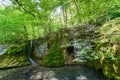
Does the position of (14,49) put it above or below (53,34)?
below

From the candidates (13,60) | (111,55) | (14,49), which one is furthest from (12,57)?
(111,55)

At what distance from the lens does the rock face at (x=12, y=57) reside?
409 inches

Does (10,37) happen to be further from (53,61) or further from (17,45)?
(53,61)

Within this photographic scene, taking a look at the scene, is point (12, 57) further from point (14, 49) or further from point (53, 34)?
point (53, 34)

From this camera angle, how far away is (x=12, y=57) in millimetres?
11031

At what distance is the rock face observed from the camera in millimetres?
10383

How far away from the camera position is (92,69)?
298 inches

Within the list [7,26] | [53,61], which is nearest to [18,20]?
[7,26]

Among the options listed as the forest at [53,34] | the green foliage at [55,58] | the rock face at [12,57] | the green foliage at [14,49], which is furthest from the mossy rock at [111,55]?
the green foliage at [14,49]

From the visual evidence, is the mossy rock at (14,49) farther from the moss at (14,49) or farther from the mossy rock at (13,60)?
the mossy rock at (13,60)

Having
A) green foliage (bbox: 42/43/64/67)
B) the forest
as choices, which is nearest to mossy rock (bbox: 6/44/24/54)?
the forest

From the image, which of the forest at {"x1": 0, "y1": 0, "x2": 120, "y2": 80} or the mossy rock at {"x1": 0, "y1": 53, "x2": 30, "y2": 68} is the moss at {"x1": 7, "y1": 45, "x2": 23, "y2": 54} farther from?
the mossy rock at {"x1": 0, "y1": 53, "x2": 30, "y2": 68}

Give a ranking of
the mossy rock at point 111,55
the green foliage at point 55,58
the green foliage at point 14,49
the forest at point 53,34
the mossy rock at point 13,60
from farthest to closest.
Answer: the green foliage at point 14,49, the mossy rock at point 13,60, the green foliage at point 55,58, the forest at point 53,34, the mossy rock at point 111,55

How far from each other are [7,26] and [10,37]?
245cm
